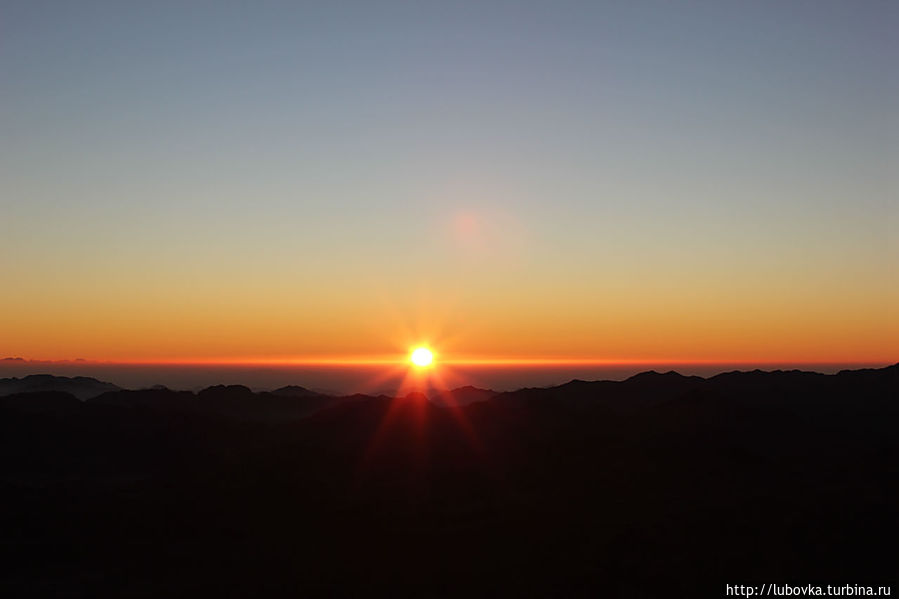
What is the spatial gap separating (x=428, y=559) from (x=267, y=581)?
690cm

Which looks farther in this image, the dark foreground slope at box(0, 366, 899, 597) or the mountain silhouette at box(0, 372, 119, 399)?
the mountain silhouette at box(0, 372, 119, 399)

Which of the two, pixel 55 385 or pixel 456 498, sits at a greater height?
pixel 55 385

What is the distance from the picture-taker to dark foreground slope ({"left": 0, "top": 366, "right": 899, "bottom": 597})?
31250mm

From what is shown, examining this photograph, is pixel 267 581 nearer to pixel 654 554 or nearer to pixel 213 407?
pixel 654 554

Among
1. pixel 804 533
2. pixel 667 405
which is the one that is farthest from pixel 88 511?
pixel 667 405

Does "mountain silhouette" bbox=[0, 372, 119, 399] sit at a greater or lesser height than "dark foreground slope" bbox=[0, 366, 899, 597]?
greater

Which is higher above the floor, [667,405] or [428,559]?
[667,405]

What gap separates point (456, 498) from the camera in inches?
1854

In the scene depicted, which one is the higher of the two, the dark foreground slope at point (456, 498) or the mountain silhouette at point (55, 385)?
the mountain silhouette at point (55, 385)

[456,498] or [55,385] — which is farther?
[55,385]

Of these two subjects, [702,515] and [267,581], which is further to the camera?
[702,515]

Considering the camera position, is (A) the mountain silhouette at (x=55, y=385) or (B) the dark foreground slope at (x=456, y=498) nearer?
(B) the dark foreground slope at (x=456, y=498)

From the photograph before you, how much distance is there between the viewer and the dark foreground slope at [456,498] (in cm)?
3125

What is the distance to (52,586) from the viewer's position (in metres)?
31.6
